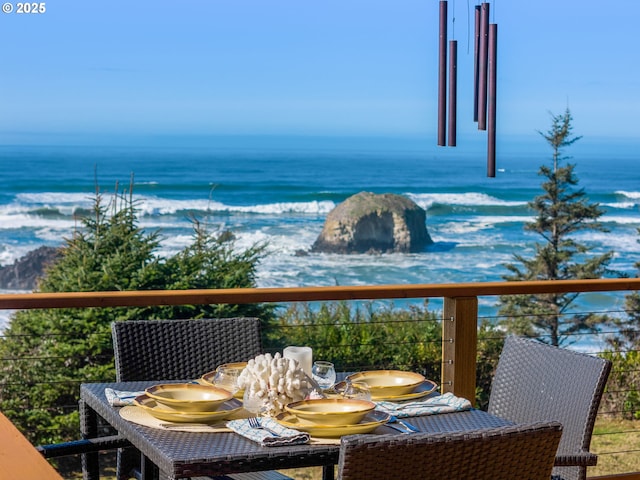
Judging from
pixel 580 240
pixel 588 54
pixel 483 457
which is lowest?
pixel 580 240

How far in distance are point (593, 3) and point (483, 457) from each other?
22.6m

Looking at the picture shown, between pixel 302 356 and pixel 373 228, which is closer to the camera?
pixel 302 356

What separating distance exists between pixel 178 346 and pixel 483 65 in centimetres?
146

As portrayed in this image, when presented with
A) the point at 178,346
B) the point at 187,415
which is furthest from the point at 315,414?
the point at 178,346

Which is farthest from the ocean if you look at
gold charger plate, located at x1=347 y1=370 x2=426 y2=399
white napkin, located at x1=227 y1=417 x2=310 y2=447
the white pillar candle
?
white napkin, located at x1=227 y1=417 x2=310 y2=447

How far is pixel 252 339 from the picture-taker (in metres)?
3.28

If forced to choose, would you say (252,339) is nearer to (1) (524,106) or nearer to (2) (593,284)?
(2) (593,284)

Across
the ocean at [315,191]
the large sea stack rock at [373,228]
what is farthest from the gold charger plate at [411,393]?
the large sea stack rock at [373,228]

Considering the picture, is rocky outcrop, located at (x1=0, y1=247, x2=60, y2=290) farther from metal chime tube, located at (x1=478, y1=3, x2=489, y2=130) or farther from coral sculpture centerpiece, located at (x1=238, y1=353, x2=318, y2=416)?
coral sculpture centerpiece, located at (x1=238, y1=353, x2=318, y2=416)

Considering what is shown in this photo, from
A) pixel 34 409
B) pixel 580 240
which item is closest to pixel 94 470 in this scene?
pixel 34 409

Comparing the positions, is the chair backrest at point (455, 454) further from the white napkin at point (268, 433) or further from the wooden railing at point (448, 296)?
the wooden railing at point (448, 296)

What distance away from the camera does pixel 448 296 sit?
3.77 m

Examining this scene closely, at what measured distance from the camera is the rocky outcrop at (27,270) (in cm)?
1973

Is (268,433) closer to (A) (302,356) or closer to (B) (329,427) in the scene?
(B) (329,427)
